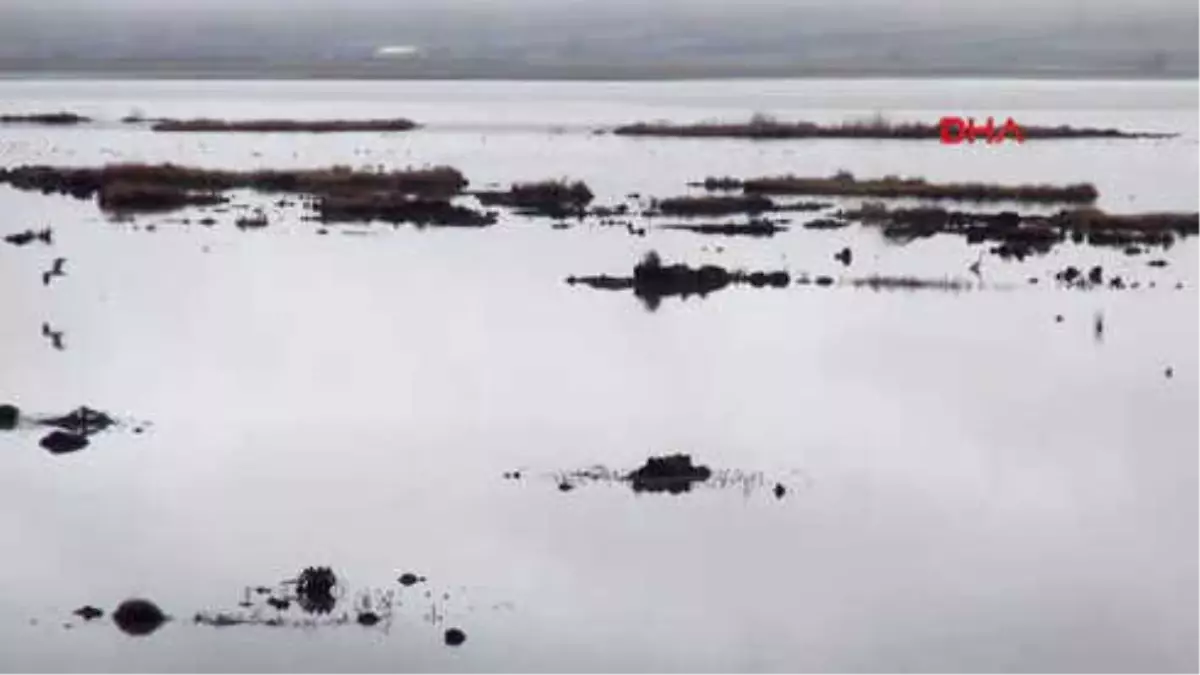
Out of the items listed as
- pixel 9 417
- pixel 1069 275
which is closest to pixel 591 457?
pixel 9 417

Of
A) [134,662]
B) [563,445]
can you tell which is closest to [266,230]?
[563,445]

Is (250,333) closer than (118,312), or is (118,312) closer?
(250,333)

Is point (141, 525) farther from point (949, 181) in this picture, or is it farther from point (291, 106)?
point (291, 106)

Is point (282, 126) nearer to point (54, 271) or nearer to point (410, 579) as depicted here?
point (54, 271)

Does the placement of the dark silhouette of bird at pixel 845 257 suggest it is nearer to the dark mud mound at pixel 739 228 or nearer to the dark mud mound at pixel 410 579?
the dark mud mound at pixel 739 228


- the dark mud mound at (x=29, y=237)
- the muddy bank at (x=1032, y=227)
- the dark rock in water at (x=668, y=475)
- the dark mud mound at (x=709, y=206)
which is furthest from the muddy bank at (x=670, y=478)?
the dark mud mound at (x=709, y=206)

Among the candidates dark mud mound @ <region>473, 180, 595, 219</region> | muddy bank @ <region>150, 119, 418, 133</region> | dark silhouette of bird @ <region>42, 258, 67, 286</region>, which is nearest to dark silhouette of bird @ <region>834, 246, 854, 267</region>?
dark mud mound @ <region>473, 180, 595, 219</region>
